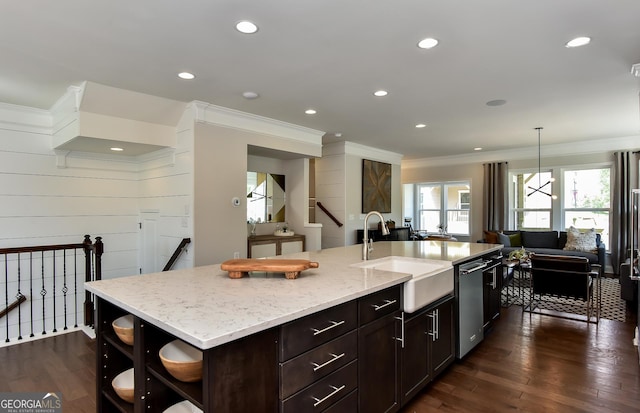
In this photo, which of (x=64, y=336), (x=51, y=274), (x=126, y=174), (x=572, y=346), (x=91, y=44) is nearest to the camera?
(x=91, y=44)

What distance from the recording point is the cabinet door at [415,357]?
7.06 feet

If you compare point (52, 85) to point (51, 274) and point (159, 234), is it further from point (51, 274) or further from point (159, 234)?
point (51, 274)

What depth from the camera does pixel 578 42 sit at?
267 cm

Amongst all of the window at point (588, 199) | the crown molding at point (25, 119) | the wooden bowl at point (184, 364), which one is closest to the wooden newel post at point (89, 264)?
the crown molding at point (25, 119)

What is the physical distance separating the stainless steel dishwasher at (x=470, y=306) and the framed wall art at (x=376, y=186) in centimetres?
410

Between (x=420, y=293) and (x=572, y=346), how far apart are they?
222 centimetres

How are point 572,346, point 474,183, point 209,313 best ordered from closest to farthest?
point 209,313
point 572,346
point 474,183

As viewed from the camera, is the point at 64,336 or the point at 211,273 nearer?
the point at 211,273

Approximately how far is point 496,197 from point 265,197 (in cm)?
538

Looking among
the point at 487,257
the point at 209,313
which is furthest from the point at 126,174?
the point at 487,257

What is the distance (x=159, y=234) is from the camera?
185 inches

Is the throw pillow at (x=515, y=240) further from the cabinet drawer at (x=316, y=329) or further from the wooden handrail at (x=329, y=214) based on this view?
the cabinet drawer at (x=316, y=329)

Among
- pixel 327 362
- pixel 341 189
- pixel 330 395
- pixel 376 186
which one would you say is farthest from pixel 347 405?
pixel 376 186

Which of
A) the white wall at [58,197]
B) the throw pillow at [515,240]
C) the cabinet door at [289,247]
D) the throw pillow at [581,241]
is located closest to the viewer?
the white wall at [58,197]
